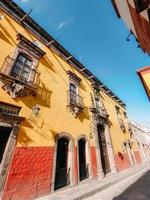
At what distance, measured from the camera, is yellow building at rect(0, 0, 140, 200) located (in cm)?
595

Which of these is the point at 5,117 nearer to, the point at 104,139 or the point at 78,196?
the point at 78,196

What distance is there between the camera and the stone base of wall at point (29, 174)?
5.44 m

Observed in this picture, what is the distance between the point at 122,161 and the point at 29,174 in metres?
11.4

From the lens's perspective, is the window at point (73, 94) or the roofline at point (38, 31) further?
the window at point (73, 94)

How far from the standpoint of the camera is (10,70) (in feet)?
22.4

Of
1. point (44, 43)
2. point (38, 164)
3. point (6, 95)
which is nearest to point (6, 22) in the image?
point (44, 43)

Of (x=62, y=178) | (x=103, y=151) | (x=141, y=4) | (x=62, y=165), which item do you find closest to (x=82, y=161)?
(x=62, y=165)

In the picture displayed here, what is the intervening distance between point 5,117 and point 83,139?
5941 millimetres

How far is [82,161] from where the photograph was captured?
31.8 ft

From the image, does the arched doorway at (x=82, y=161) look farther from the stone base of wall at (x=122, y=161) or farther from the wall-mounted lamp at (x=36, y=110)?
the stone base of wall at (x=122, y=161)

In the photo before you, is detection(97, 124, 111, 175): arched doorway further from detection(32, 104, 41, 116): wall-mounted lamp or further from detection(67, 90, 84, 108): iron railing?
detection(32, 104, 41, 116): wall-mounted lamp


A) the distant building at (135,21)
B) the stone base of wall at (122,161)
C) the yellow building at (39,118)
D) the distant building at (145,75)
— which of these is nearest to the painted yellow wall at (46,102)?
the yellow building at (39,118)

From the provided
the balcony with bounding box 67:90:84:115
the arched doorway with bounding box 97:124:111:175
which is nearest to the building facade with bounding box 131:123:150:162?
the arched doorway with bounding box 97:124:111:175

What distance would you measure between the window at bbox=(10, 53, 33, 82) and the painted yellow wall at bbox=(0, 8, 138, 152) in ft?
1.88
